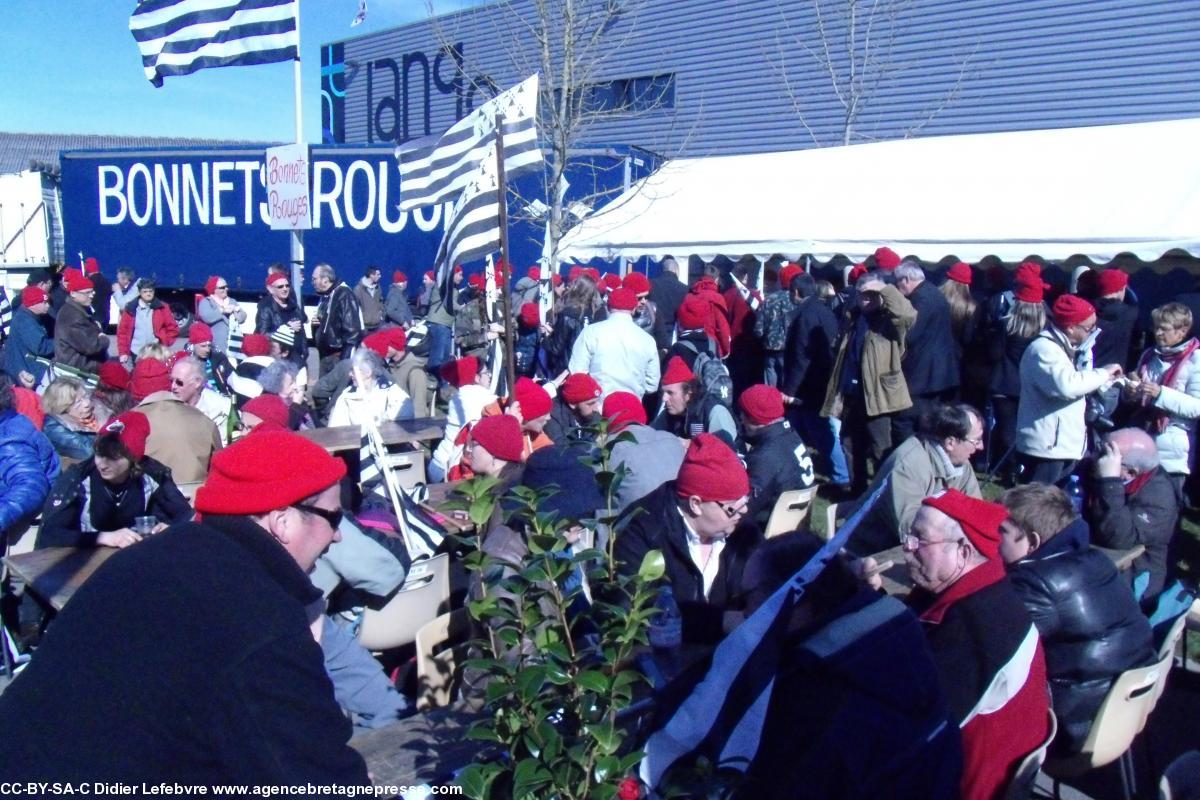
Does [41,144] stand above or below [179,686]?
above

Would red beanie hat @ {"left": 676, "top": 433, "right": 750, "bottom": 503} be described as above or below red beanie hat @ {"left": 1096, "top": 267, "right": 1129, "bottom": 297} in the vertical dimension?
below

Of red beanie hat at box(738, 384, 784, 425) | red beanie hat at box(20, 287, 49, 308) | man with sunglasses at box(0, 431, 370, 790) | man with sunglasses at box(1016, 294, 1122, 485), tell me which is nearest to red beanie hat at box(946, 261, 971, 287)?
man with sunglasses at box(1016, 294, 1122, 485)

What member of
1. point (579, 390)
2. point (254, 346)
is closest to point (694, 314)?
point (579, 390)

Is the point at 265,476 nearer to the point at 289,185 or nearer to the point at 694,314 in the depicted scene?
the point at 694,314

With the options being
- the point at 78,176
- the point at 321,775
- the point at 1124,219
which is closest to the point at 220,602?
the point at 321,775

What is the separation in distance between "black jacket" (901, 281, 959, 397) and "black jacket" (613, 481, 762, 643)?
432 centimetres

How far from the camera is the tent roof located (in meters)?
7.29

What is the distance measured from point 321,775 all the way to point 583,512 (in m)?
2.48

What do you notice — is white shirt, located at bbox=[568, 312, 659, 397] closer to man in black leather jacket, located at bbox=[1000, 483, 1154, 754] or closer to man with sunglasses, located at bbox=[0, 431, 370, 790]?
man in black leather jacket, located at bbox=[1000, 483, 1154, 754]

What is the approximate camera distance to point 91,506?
4625 mm

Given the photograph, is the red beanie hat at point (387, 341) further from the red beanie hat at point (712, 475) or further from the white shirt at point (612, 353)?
the red beanie hat at point (712, 475)

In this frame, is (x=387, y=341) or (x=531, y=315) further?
(x=531, y=315)

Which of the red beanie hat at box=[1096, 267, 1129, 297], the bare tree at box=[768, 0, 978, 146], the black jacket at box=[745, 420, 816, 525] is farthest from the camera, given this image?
the bare tree at box=[768, 0, 978, 146]

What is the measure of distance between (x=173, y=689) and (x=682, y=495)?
96.7 inches
